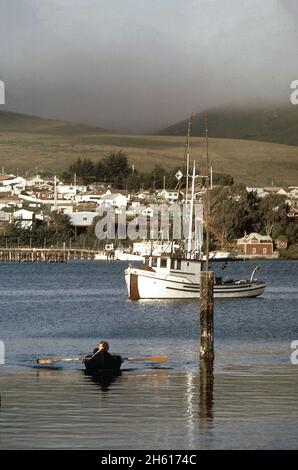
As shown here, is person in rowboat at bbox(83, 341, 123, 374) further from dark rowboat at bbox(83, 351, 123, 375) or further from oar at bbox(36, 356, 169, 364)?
oar at bbox(36, 356, 169, 364)

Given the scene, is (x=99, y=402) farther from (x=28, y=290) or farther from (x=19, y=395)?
(x=28, y=290)

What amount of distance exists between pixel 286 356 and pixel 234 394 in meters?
11.8

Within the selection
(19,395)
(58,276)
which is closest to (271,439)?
(19,395)

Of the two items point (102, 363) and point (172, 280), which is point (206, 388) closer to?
point (102, 363)

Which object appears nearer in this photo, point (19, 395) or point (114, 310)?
point (19, 395)

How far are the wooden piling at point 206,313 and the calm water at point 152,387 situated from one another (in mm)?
646

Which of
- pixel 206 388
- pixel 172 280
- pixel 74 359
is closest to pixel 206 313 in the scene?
pixel 74 359

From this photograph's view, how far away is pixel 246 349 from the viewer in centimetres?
5272

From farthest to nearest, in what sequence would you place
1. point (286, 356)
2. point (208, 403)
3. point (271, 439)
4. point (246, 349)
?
point (246, 349) → point (286, 356) → point (208, 403) → point (271, 439)

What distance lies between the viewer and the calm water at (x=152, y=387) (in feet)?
104

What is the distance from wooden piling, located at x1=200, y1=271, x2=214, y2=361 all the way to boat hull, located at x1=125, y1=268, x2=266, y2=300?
37.5m

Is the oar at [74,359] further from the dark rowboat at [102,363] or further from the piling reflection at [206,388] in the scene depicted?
the dark rowboat at [102,363]

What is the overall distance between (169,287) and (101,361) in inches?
1635

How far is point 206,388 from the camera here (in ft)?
128
